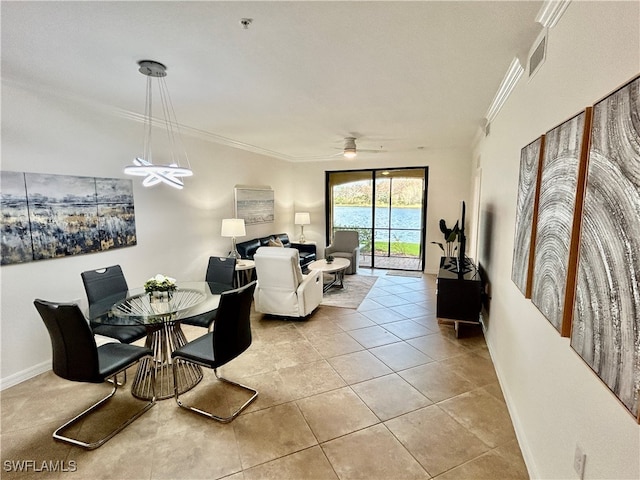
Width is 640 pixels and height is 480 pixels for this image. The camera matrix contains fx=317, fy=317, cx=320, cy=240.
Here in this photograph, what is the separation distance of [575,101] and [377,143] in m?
4.51

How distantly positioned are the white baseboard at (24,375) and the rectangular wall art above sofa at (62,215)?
40.7 inches

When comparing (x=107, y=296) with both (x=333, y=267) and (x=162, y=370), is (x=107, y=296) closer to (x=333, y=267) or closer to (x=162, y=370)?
(x=162, y=370)

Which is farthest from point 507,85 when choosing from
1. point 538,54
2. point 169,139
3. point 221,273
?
point 169,139

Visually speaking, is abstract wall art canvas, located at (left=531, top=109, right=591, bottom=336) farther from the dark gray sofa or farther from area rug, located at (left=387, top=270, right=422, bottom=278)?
area rug, located at (left=387, top=270, right=422, bottom=278)

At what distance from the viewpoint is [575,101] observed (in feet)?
4.72

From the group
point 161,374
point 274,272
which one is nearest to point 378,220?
point 274,272

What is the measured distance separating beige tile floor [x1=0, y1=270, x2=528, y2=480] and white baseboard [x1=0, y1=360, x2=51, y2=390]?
0.07 m

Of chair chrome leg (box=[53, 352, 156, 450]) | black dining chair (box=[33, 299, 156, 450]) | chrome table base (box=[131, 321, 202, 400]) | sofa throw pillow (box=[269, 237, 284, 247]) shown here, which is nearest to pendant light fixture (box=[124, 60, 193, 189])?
black dining chair (box=[33, 299, 156, 450])

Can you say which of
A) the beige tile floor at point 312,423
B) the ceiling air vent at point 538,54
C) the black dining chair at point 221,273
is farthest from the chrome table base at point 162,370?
the ceiling air vent at point 538,54

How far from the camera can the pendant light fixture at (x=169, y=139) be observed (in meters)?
2.53

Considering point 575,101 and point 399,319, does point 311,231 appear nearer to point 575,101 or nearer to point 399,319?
point 399,319

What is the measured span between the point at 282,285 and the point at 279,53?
2.66 metres

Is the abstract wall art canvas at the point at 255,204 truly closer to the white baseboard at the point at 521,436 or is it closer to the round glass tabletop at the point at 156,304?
the round glass tabletop at the point at 156,304

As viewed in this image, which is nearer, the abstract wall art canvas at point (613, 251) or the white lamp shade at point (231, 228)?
the abstract wall art canvas at point (613, 251)
